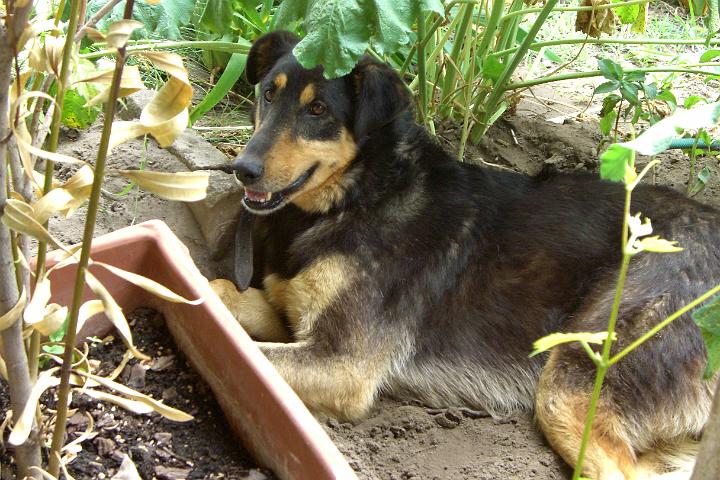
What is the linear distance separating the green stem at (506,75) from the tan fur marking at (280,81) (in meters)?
1.16

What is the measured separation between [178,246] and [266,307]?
3.62 feet

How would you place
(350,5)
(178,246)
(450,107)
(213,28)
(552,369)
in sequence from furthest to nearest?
(450,107) → (213,28) → (552,369) → (350,5) → (178,246)

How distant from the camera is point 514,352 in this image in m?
3.08

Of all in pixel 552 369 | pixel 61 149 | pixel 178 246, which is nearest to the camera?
pixel 178 246

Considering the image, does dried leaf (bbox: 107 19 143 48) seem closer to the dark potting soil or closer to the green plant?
the green plant

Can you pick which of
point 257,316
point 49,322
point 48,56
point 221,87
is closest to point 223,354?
point 49,322

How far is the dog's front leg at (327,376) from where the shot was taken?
2.95 metres

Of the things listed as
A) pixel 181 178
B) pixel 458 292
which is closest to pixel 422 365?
pixel 458 292

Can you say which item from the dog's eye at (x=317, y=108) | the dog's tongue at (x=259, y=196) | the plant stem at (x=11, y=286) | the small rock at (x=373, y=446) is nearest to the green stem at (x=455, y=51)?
the dog's eye at (x=317, y=108)

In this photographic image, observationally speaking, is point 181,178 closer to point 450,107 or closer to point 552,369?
point 552,369

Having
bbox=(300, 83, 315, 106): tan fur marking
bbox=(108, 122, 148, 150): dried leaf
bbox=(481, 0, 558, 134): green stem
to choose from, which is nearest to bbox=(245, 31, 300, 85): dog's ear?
Result: bbox=(300, 83, 315, 106): tan fur marking

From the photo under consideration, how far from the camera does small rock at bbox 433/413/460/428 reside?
2967 mm

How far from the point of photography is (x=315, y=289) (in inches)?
120

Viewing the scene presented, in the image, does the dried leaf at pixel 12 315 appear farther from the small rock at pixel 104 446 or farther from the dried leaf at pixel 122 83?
the small rock at pixel 104 446
